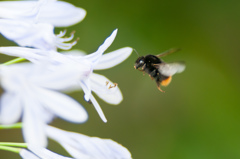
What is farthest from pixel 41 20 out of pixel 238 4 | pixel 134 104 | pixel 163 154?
pixel 238 4

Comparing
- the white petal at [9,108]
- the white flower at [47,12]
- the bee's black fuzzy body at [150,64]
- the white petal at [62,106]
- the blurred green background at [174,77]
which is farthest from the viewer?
the blurred green background at [174,77]

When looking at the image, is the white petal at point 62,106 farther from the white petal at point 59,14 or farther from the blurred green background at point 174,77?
the blurred green background at point 174,77

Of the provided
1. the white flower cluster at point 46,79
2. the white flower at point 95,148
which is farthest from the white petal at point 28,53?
the white flower at point 95,148

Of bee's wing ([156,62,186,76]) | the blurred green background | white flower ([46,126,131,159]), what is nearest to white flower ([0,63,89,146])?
white flower ([46,126,131,159])

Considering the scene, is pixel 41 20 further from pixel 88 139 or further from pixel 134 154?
pixel 134 154

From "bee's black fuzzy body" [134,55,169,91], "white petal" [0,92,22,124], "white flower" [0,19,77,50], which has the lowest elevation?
"bee's black fuzzy body" [134,55,169,91]

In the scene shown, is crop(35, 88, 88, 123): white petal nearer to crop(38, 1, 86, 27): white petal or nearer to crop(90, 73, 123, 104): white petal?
crop(90, 73, 123, 104): white petal
